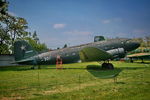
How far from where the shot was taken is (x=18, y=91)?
8.34 m

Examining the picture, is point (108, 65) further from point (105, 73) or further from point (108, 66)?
point (105, 73)

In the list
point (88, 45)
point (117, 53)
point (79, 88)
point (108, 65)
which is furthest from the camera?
point (88, 45)

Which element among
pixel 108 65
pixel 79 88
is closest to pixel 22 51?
pixel 108 65

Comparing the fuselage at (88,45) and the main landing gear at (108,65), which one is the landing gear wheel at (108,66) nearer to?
the main landing gear at (108,65)

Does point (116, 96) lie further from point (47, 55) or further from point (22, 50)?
point (22, 50)

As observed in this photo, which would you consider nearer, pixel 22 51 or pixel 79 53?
pixel 79 53

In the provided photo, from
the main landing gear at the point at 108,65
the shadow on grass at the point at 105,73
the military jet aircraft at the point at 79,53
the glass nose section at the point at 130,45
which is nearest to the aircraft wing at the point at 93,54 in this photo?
the military jet aircraft at the point at 79,53

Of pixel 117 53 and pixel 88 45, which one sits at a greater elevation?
pixel 88 45

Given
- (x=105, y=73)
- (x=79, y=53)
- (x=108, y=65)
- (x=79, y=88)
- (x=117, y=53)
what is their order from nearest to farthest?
1. (x=79, y=88)
2. (x=105, y=73)
3. (x=79, y=53)
4. (x=108, y=65)
5. (x=117, y=53)

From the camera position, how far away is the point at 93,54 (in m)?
17.4

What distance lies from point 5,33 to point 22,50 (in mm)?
17461

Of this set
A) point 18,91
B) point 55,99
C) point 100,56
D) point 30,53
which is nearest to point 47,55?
point 30,53

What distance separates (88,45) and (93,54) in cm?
407

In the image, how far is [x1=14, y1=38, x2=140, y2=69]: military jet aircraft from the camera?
18.3 meters
